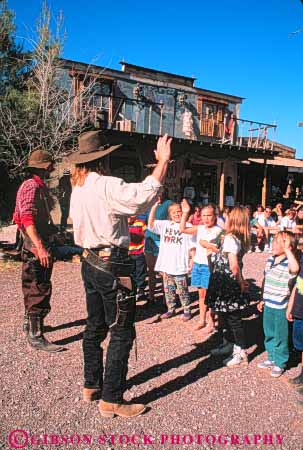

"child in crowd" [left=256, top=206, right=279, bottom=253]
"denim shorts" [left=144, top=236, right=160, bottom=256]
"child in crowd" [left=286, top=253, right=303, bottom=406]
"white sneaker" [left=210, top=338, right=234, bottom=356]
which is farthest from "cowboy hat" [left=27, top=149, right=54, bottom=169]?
"child in crowd" [left=256, top=206, right=279, bottom=253]

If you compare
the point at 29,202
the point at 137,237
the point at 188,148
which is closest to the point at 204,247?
the point at 137,237

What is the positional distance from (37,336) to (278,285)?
2.42 meters

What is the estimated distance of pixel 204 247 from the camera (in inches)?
188

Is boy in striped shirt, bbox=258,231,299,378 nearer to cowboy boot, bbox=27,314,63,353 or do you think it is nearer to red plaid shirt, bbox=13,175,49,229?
cowboy boot, bbox=27,314,63,353

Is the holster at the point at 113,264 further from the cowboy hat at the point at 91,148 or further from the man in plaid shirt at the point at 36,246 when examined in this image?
the man in plaid shirt at the point at 36,246

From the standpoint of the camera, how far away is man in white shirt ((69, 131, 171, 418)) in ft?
9.12

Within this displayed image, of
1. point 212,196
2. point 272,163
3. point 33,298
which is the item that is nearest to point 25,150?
point 33,298

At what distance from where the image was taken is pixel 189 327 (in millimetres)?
4961

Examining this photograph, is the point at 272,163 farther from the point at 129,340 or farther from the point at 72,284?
the point at 129,340

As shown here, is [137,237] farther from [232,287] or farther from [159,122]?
[159,122]

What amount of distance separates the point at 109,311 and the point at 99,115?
32.4 ft

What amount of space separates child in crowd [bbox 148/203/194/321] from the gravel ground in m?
0.43

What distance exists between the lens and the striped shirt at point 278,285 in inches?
146

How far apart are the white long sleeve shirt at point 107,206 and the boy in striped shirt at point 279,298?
158 centimetres
